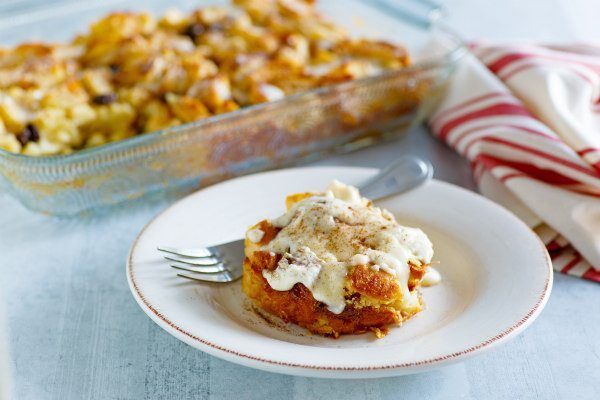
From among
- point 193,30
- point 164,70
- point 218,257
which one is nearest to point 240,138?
point 164,70

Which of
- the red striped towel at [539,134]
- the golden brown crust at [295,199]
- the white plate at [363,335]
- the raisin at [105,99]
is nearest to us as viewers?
the white plate at [363,335]

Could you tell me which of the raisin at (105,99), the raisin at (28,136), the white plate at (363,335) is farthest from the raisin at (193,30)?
the white plate at (363,335)

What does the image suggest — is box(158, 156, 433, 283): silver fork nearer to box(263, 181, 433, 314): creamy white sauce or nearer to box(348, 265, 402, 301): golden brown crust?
box(263, 181, 433, 314): creamy white sauce

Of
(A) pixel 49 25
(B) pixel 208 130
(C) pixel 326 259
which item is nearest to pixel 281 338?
(C) pixel 326 259

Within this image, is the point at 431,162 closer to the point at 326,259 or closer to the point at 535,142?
the point at 535,142

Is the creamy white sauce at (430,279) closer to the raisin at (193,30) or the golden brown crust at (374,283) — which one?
the golden brown crust at (374,283)

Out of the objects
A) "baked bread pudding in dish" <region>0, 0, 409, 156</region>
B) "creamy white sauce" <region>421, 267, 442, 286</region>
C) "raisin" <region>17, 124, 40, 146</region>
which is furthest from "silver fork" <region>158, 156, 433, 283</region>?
"raisin" <region>17, 124, 40, 146</region>

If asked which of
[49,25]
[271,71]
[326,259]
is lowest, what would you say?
[49,25]
